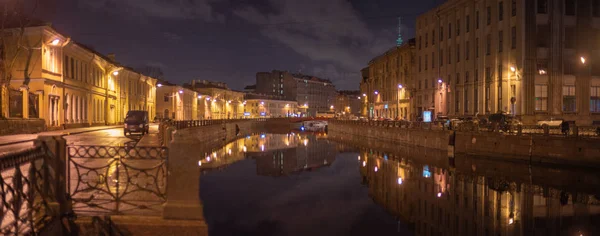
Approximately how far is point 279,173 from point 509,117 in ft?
75.5

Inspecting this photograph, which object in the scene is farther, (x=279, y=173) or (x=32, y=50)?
(x=32, y=50)

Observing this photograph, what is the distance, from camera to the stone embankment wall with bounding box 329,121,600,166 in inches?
1005

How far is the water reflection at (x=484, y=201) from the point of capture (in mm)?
14469

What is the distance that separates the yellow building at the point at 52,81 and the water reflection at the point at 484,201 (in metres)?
26.6

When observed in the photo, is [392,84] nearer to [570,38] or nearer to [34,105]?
[570,38]

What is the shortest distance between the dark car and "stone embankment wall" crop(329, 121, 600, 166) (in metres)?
25.6

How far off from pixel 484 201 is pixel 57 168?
630 inches

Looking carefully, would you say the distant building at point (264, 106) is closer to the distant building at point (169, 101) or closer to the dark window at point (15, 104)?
the distant building at point (169, 101)

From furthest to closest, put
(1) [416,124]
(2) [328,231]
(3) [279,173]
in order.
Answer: (1) [416,124], (3) [279,173], (2) [328,231]

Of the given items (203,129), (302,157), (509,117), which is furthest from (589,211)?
(203,129)

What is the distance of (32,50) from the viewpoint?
34.5 m

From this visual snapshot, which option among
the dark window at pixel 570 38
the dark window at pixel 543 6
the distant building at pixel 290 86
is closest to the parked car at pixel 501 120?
the dark window at pixel 570 38

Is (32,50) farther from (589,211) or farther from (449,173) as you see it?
(589,211)

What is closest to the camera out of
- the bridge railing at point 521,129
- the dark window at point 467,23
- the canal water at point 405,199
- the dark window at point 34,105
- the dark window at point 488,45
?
the canal water at point 405,199
